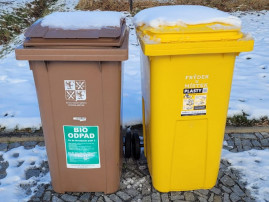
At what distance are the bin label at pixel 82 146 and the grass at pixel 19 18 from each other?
6629mm

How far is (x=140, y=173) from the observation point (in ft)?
10.7

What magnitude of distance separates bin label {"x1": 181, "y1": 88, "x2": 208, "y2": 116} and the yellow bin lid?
354 millimetres

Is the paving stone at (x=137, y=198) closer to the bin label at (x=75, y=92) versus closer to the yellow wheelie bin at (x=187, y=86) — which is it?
the yellow wheelie bin at (x=187, y=86)

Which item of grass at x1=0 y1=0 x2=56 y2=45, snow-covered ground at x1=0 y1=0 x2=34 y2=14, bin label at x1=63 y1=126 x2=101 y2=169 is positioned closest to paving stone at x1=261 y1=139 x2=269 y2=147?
bin label at x1=63 y1=126 x2=101 y2=169

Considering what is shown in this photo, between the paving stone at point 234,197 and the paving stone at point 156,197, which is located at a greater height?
the paving stone at point 234,197

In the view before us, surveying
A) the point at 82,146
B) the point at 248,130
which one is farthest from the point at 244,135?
the point at 82,146

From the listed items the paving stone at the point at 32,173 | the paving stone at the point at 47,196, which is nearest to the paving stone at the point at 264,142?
the paving stone at the point at 47,196

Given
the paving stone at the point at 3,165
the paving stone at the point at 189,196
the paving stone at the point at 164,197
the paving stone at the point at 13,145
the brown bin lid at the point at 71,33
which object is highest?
the brown bin lid at the point at 71,33

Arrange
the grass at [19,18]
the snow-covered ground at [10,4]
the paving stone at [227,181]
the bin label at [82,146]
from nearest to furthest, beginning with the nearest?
the bin label at [82,146]
the paving stone at [227,181]
the grass at [19,18]
the snow-covered ground at [10,4]

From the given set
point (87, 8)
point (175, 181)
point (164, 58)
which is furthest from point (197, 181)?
point (87, 8)

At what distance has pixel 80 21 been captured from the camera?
7.98ft

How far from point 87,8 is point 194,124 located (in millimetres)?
8569

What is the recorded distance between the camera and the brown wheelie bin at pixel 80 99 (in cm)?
223

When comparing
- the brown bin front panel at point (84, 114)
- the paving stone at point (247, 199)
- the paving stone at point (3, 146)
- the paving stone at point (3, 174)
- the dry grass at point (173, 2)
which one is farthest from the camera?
the dry grass at point (173, 2)
